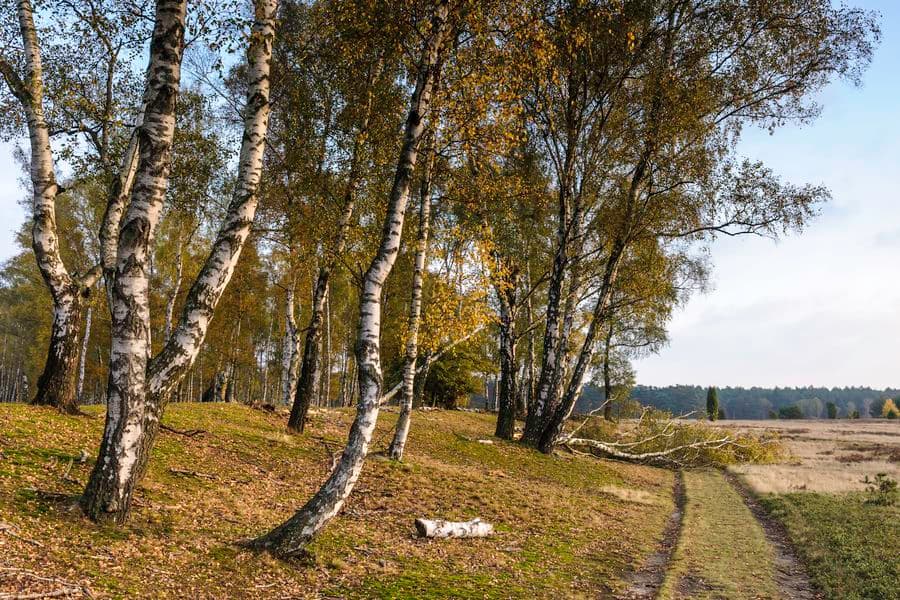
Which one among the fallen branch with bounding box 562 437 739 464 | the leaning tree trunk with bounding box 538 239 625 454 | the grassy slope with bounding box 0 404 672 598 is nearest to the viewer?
the grassy slope with bounding box 0 404 672 598

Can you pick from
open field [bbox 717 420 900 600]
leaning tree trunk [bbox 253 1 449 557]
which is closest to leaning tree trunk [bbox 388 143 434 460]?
leaning tree trunk [bbox 253 1 449 557]

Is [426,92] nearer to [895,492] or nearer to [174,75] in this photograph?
[174,75]

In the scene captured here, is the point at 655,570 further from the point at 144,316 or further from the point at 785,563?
the point at 144,316

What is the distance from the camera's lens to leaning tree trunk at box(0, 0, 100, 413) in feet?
36.6

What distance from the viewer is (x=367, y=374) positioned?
8031mm

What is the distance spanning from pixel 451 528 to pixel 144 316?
7.01 m

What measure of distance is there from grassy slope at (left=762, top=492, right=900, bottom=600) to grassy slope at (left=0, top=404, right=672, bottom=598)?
340cm

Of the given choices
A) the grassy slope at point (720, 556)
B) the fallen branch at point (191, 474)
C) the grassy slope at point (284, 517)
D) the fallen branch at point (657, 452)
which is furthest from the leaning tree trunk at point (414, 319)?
the fallen branch at point (657, 452)

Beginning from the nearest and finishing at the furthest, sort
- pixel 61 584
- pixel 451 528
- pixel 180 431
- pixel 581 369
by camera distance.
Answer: pixel 61 584
pixel 451 528
pixel 180 431
pixel 581 369

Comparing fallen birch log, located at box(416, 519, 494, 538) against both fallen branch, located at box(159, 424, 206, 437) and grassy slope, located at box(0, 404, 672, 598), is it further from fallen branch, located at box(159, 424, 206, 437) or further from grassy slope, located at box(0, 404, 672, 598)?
fallen branch, located at box(159, 424, 206, 437)

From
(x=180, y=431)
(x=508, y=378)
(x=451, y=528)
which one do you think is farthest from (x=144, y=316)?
(x=508, y=378)

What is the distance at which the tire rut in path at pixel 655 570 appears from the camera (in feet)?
31.0

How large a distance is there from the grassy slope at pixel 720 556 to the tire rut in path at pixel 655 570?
0.18 m

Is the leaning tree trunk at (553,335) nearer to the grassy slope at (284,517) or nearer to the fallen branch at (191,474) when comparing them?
the grassy slope at (284,517)
